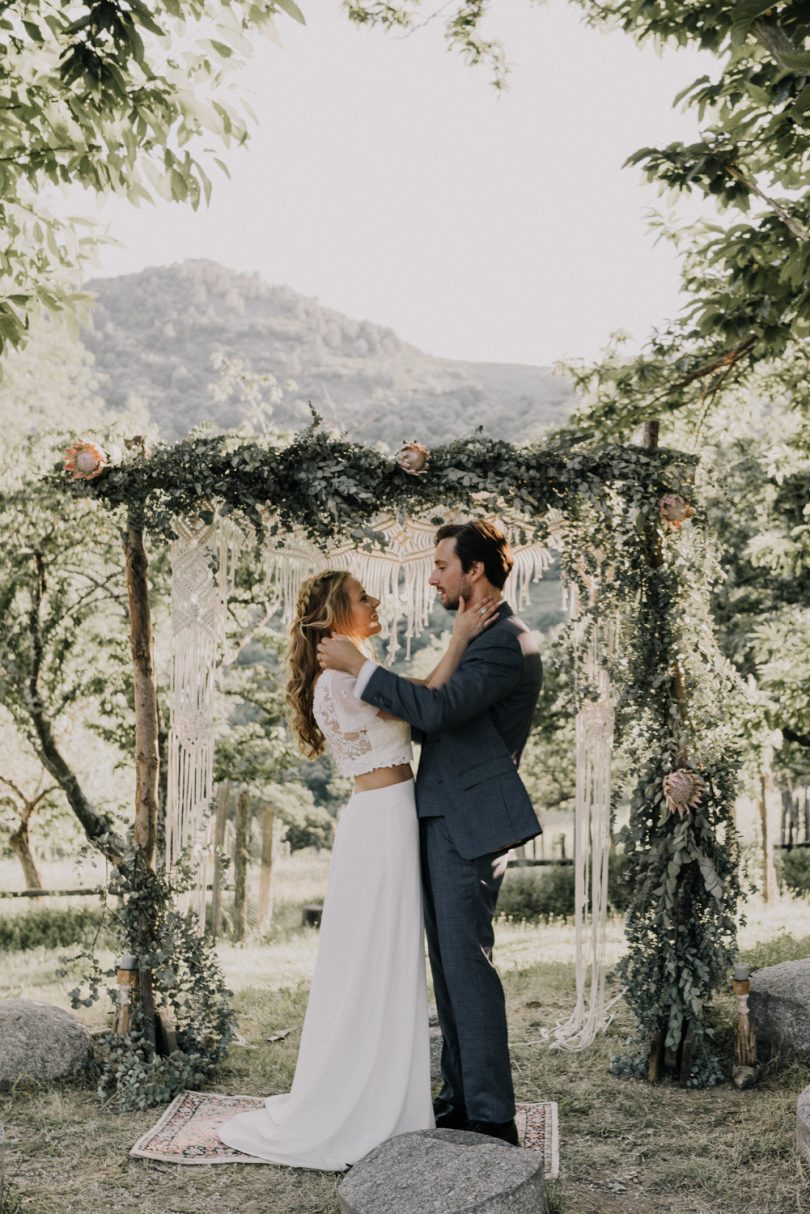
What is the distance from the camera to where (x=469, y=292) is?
5916 cm

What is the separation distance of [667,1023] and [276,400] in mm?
6595

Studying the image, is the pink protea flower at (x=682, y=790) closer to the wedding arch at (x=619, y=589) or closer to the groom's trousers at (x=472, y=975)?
the wedding arch at (x=619, y=589)

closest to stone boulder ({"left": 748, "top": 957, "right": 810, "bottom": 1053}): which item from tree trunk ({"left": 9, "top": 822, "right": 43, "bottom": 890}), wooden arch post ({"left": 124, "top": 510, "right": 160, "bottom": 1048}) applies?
wooden arch post ({"left": 124, "top": 510, "right": 160, "bottom": 1048})

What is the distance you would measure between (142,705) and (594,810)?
217 cm

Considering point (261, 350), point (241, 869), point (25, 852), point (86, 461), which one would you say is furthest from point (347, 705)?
point (261, 350)

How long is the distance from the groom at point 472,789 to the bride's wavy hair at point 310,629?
0.15m

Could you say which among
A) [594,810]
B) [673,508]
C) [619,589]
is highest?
[673,508]

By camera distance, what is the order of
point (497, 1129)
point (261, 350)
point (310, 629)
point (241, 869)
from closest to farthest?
1. point (497, 1129)
2. point (310, 629)
3. point (241, 869)
4. point (261, 350)

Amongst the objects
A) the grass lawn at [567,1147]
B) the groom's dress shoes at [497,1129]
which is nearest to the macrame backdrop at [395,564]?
the grass lawn at [567,1147]

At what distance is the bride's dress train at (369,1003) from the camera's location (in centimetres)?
374

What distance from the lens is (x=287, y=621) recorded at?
17.5 feet

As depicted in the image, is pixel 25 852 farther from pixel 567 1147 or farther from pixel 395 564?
pixel 567 1147

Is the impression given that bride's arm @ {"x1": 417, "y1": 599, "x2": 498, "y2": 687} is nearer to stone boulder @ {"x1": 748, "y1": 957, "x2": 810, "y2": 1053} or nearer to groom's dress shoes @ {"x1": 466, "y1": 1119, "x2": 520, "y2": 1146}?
groom's dress shoes @ {"x1": 466, "y1": 1119, "x2": 520, "y2": 1146}

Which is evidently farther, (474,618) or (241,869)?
(241,869)
